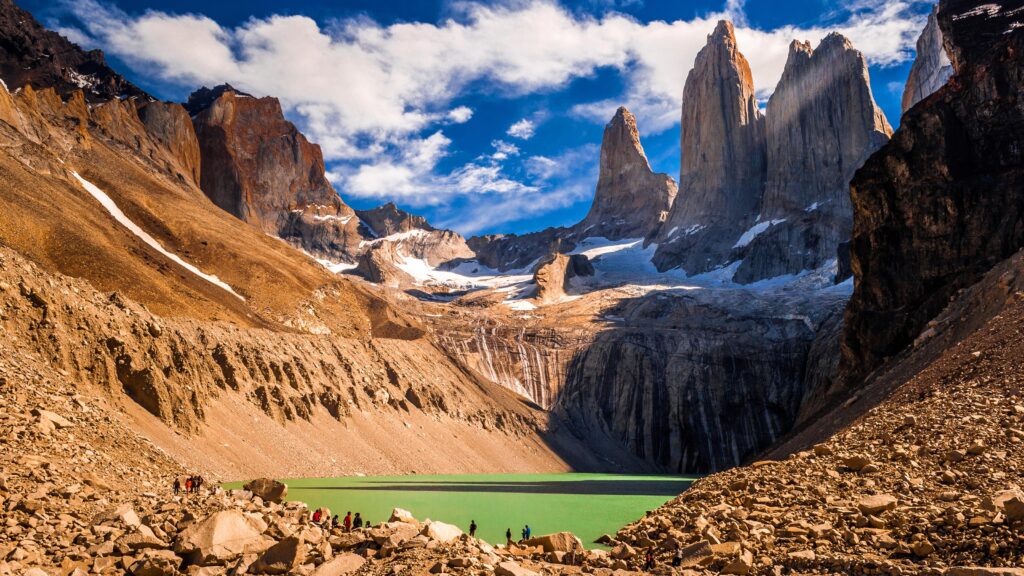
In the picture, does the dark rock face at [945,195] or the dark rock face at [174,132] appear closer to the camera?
the dark rock face at [945,195]

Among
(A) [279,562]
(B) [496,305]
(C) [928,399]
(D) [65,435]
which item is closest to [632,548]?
(A) [279,562]

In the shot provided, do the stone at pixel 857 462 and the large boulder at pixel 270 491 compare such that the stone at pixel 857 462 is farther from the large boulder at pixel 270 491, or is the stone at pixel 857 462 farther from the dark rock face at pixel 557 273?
the dark rock face at pixel 557 273

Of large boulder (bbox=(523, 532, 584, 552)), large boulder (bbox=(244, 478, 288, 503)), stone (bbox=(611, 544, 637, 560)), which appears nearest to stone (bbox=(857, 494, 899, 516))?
stone (bbox=(611, 544, 637, 560))

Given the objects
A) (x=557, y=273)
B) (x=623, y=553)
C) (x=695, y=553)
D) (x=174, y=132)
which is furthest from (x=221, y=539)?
(x=557, y=273)

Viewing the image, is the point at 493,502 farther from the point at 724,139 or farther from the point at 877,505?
the point at 724,139

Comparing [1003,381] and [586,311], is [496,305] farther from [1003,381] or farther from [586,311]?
[1003,381]

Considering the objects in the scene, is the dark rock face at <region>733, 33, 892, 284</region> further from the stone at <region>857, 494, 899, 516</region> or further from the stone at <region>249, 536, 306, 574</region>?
the stone at <region>249, 536, 306, 574</region>

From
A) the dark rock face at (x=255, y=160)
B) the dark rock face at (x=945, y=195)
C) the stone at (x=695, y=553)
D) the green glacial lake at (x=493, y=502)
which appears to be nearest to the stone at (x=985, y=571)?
the stone at (x=695, y=553)
